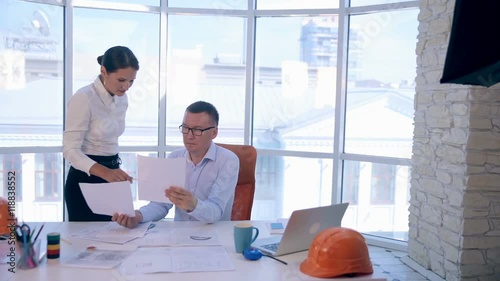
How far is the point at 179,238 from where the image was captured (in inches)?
71.1

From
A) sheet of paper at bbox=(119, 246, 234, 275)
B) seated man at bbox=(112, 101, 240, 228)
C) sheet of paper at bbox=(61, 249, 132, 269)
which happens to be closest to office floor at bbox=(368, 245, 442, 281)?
seated man at bbox=(112, 101, 240, 228)

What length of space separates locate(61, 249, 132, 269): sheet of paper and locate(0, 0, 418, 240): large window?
2591 millimetres

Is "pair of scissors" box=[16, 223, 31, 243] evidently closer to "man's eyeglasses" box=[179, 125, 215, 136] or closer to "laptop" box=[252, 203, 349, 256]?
"laptop" box=[252, 203, 349, 256]

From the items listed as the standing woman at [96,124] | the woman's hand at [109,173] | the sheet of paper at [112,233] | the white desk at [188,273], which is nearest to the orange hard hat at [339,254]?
the white desk at [188,273]

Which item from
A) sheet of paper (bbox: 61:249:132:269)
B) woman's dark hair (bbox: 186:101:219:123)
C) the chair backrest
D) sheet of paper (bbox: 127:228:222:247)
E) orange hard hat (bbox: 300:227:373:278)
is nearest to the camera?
orange hard hat (bbox: 300:227:373:278)

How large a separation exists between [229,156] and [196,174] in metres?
0.19

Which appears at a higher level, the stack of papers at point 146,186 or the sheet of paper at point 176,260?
the stack of papers at point 146,186

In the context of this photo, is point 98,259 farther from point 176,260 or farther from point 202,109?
point 202,109

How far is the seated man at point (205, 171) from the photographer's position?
2088mm

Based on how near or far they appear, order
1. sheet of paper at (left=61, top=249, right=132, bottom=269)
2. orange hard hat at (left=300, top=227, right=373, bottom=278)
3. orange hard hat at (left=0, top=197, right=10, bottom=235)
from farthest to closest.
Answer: orange hard hat at (left=0, top=197, right=10, bottom=235)
sheet of paper at (left=61, top=249, right=132, bottom=269)
orange hard hat at (left=300, top=227, right=373, bottom=278)

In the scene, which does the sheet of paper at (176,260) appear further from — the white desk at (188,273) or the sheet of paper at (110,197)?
the sheet of paper at (110,197)

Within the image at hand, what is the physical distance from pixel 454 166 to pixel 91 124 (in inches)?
89.7

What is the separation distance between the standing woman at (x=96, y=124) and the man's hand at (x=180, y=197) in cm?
45

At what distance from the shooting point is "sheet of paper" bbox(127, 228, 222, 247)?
5.69 feet
